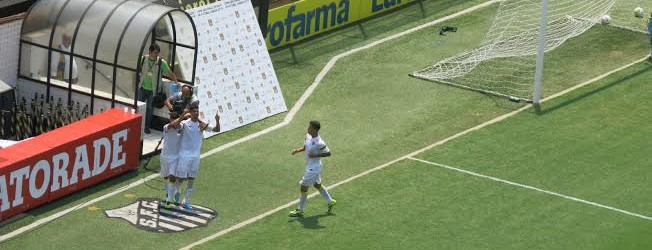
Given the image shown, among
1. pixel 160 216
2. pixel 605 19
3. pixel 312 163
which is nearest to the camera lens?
pixel 312 163

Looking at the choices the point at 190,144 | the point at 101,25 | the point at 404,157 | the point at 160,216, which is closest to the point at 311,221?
the point at 190,144

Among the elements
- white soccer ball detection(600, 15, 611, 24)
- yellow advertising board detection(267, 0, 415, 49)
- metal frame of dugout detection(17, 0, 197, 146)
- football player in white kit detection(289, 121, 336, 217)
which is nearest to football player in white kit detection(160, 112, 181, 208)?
football player in white kit detection(289, 121, 336, 217)

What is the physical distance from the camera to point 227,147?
29344mm

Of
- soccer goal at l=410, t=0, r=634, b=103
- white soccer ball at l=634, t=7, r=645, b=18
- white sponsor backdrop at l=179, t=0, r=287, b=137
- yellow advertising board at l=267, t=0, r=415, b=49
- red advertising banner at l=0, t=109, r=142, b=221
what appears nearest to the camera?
red advertising banner at l=0, t=109, r=142, b=221

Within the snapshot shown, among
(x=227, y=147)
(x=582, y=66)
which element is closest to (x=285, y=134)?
(x=227, y=147)

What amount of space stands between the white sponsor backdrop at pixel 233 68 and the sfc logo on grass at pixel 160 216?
467 cm

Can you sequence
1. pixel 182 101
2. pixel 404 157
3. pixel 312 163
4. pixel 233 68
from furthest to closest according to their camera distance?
pixel 233 68 → pixel 404 157 → pixel 182 101 → pixel 312 163

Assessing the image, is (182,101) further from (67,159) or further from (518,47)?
(518,47)

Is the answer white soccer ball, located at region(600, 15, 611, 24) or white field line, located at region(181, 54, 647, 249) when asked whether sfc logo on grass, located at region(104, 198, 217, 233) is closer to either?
white field line, located at region(181, 54, 647, 249)

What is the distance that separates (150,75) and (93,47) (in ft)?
4.61

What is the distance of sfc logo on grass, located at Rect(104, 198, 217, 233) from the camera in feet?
82.3

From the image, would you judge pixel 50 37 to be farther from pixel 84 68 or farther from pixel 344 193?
pixel 344 193

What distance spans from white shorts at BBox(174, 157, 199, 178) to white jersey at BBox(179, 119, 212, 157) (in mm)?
75

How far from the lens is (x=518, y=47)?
119 feet
